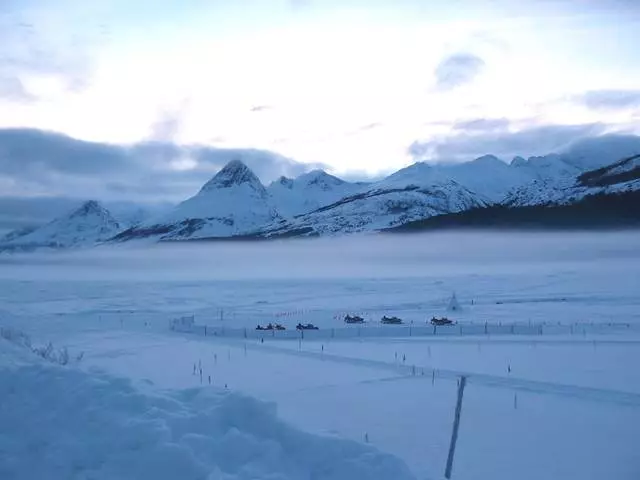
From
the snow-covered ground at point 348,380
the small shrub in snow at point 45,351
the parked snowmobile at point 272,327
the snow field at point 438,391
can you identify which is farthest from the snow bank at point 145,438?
the parked snowmobile at point 272,327

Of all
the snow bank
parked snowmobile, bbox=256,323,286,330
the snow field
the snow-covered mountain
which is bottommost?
the snow field

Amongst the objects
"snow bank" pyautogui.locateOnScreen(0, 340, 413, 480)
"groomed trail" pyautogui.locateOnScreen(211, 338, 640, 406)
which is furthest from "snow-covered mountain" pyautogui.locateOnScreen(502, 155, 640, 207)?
"snow bank" pyautogui.locateOnScreen(0, 340, 413, 480)

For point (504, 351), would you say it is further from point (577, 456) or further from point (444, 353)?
point (577, 456)

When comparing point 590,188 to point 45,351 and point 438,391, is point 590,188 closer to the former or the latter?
point 438,391

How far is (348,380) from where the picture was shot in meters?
20.5

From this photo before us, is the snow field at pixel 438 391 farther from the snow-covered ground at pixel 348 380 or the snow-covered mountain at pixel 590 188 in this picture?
the snow-covered mountain at pixel 590 188

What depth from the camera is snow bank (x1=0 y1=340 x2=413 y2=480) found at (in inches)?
332

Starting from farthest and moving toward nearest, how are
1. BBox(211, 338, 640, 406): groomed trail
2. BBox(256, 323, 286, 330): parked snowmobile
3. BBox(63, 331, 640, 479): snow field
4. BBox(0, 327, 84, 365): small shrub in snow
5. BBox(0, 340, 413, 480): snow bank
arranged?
BBox(256, 323, 286, 330): parked snowmobile → BBox(211, 338, 640, 406): groomed trail → BBox(0, 327, 84, 365): small shrub in snow → BBox(63, 331, 640, 479): snow field → BBox(0, 340, 413, 480): snow bank

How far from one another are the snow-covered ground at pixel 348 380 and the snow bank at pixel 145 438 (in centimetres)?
3

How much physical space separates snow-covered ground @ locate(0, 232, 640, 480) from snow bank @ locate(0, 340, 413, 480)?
3 centimetres

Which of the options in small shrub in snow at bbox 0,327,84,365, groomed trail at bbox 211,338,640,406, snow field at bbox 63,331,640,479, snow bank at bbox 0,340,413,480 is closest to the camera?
Result: snow bank at bbox 0,340,413,480

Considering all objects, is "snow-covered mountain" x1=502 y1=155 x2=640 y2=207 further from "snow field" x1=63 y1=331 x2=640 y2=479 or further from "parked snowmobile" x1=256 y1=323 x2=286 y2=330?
"snow field" x1=63 y1=331 x2=640 y2=479

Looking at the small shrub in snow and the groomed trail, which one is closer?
the small shrub in snow

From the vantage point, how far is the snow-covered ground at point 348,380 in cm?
927
